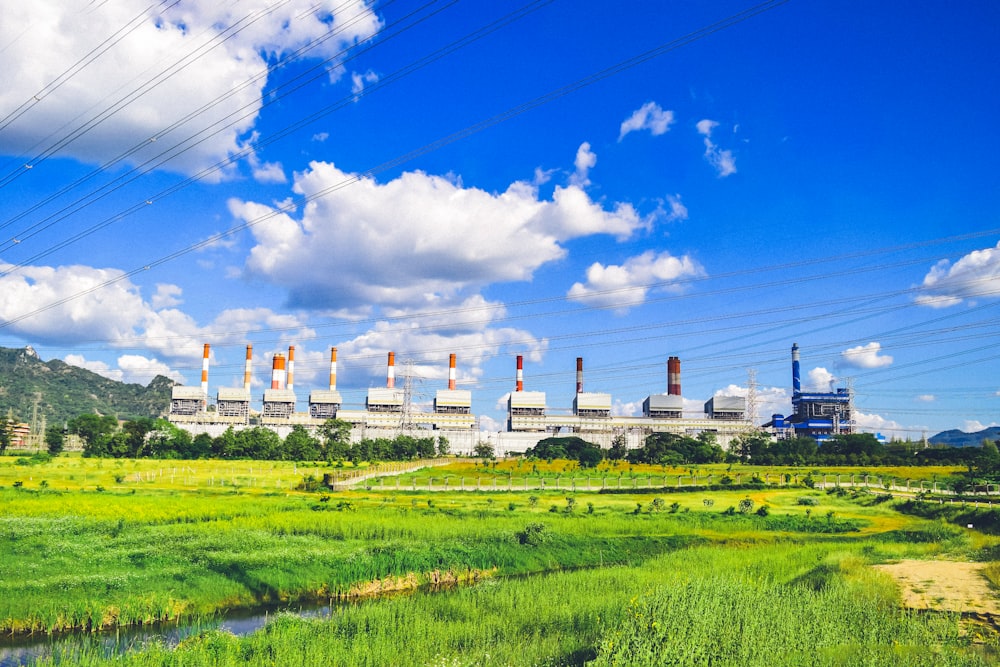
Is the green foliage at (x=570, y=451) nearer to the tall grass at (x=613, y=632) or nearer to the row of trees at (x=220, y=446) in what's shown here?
the row of trees at (x=220, y=446)

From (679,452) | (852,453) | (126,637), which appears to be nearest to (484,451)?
(679,452)

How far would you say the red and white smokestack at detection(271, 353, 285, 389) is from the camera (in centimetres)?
15100

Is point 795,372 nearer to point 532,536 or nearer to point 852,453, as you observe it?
point 852,453

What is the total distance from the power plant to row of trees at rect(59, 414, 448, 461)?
26.3 m

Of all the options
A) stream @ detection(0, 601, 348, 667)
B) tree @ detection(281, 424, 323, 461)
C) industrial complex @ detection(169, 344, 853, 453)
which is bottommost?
stream @ detection(0, 601, 348, 667)

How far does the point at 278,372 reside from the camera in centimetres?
15162

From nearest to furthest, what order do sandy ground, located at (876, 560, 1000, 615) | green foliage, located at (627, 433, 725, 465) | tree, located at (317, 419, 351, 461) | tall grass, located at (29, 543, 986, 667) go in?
tall grass, located at (29, 543, 986, 667) < sandy ground, located at (876, 560, 1000, 615) < green foliage, located at (627, 433, 725, 465) < tree, located at (317, 419, 351, 461)

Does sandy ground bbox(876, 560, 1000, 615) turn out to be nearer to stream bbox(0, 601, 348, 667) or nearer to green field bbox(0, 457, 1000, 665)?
green field bbox(0, 457, 1000, 665)

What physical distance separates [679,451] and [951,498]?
163ft

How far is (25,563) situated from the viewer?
24109 mm

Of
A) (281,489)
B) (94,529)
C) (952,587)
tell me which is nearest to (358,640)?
(952,587)

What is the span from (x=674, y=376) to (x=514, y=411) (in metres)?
35.9

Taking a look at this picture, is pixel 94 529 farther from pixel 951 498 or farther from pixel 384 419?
pixel 384 419

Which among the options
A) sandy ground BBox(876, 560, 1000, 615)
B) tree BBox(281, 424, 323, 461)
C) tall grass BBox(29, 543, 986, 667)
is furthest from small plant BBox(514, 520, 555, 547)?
tree BBox(281, 424, 323, 461)
